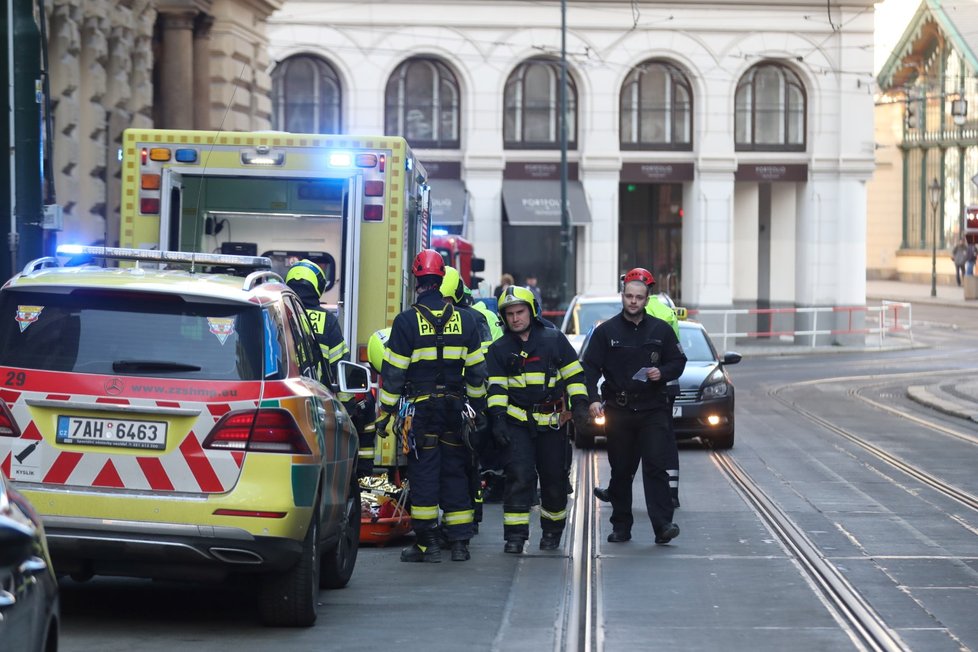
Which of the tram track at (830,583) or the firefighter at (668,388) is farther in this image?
the firefighter at (668,388)

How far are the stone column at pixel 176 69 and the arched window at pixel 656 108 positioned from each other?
1972 cm

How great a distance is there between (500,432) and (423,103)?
3558 cm

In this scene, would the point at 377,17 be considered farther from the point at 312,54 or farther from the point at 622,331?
the point at 622,331

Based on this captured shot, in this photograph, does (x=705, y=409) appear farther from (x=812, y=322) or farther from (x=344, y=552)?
(x=812, y=322)

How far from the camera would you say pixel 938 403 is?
2620 cm

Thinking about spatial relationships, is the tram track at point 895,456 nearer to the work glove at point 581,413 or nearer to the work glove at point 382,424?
the work glove at point 581,413

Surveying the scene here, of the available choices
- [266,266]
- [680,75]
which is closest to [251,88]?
[680,75]

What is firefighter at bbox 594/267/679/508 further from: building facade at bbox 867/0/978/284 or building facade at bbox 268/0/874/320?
building facade at bbox 867/0/978/284

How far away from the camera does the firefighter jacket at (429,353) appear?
11.1m

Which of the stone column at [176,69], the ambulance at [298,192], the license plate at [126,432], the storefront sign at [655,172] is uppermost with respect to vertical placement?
the stone column at [176,69]

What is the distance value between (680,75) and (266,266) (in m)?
38.1

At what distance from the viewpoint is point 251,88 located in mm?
32000

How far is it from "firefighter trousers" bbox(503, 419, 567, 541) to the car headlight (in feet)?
24.9

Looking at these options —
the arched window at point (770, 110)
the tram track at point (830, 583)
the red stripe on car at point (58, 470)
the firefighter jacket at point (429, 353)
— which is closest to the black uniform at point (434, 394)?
the firefighter jacket at point (429, 353)
